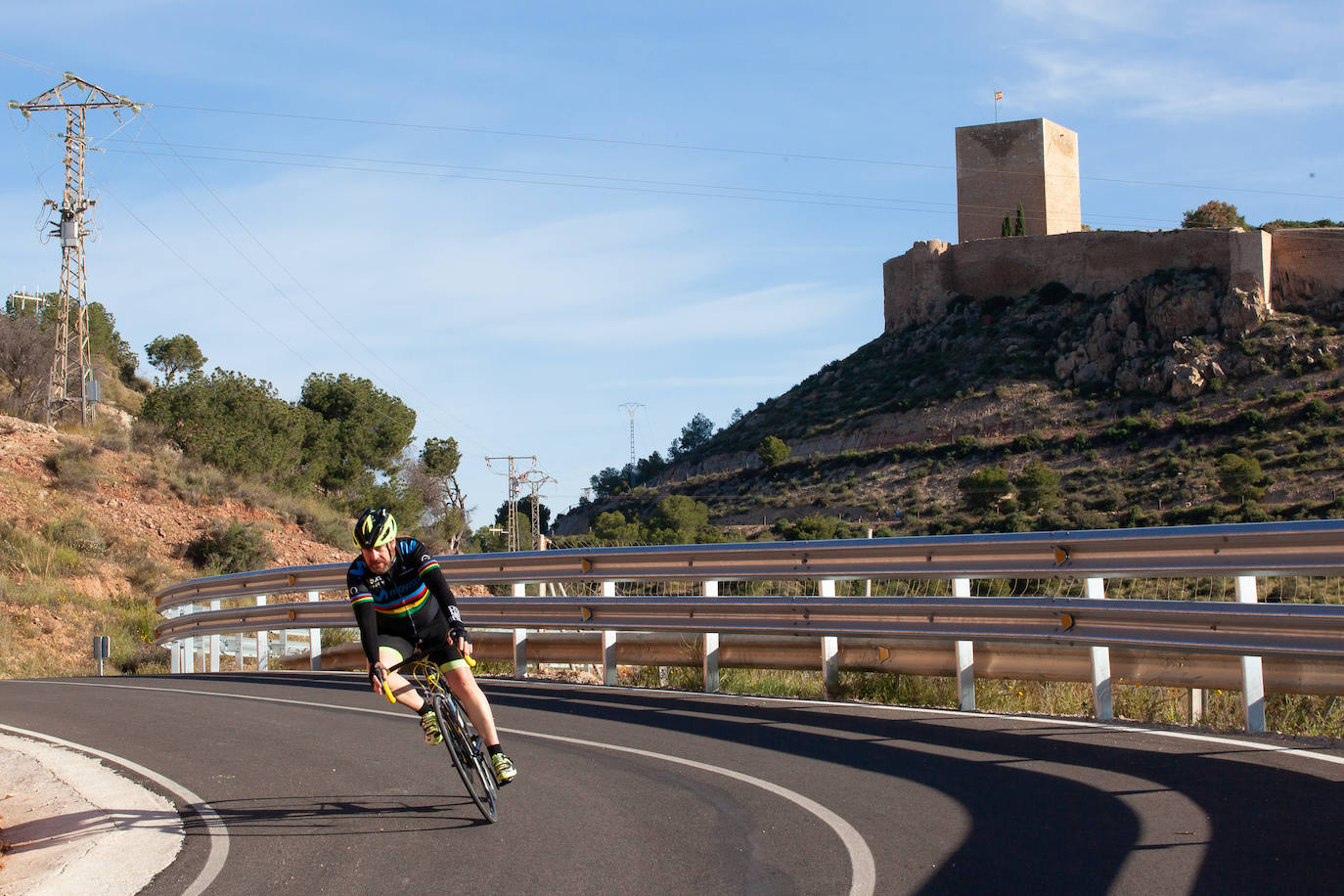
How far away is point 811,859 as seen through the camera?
5.66 meters

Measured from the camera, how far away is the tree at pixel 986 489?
66438mm

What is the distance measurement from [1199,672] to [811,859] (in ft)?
13.2

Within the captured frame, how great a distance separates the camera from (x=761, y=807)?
671 centimetres

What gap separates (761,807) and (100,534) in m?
28.7

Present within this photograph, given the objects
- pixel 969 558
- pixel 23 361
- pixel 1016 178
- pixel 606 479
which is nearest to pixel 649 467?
pixel 606 479

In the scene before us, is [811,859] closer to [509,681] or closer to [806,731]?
[806,731]

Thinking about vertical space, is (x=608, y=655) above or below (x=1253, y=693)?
below

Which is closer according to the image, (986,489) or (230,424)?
(230,424)

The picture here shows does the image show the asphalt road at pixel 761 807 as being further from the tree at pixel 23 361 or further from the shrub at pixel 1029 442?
the shrub at pixel 1029 442

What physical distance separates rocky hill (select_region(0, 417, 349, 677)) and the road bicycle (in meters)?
15.7

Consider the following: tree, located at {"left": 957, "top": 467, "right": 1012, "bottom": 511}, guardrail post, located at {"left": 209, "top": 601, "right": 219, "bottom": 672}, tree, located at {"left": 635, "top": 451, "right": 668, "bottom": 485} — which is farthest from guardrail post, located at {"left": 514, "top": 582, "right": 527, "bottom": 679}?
tree, located at {"left": 635, "top": 451, "right": 668, "bottom": 485}

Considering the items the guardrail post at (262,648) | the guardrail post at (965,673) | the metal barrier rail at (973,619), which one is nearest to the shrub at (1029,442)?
the guardrail post at (262,648)

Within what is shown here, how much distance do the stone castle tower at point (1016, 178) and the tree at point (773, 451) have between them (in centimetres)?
2724

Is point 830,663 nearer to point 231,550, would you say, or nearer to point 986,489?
point 231,550
